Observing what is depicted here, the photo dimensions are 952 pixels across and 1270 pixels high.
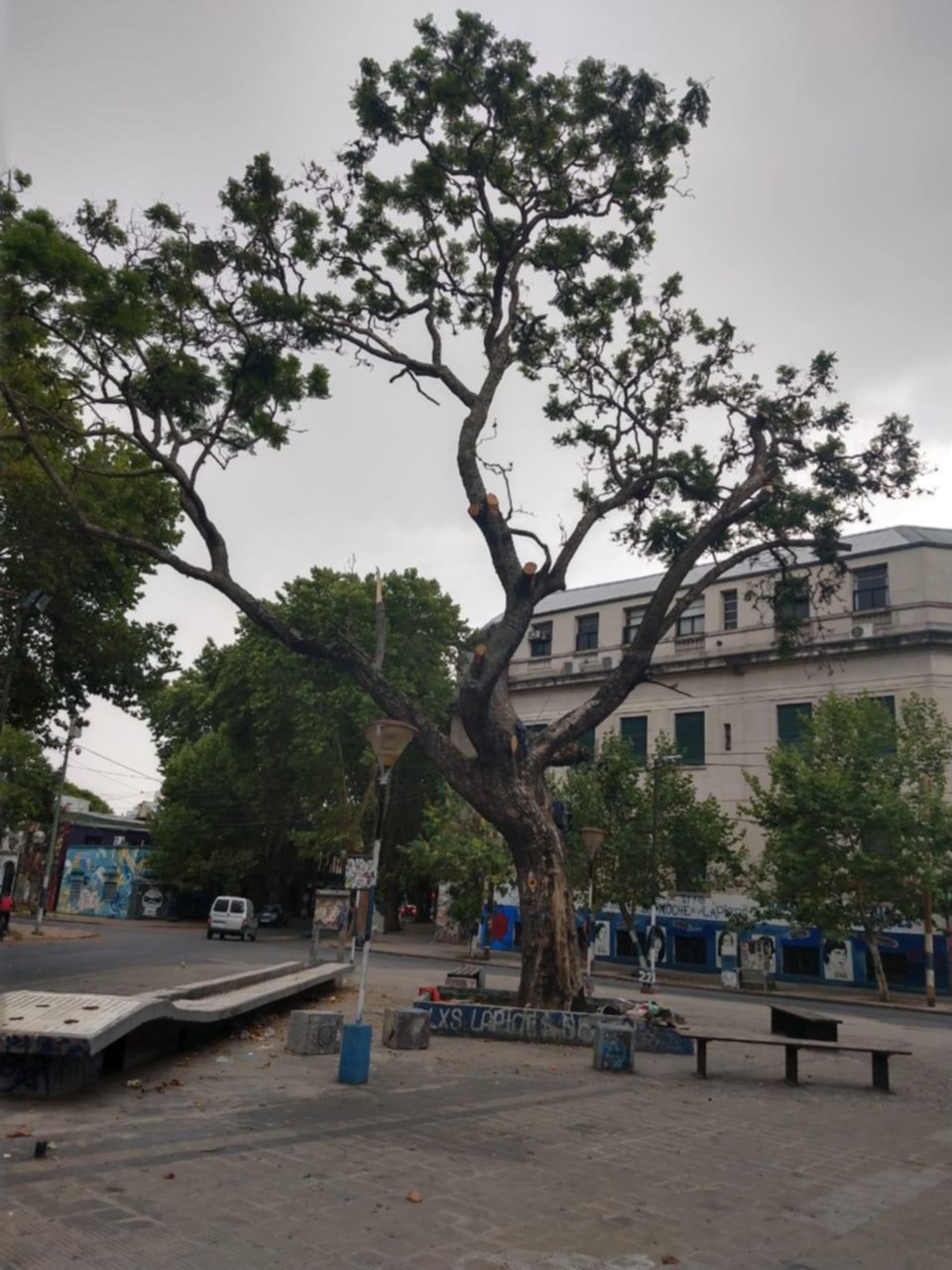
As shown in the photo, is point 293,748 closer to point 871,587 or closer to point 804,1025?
point 871,587

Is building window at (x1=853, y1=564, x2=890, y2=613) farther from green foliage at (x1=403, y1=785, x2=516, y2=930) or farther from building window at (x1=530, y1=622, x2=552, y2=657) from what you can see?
green foliage at (x1=403, y1=785, x2=516, y2=930)

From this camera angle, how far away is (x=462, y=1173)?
575cm

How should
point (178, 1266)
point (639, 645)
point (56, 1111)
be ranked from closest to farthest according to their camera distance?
1. point (178, 1266)
2. point (56, 1111)
3. point (639, 645)

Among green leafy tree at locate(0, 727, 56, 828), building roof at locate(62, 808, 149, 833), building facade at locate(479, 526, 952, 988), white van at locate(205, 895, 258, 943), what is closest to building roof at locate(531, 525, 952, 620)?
building facade at locate(479, 526, 952, 988)

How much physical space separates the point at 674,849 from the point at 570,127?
23.2 metres

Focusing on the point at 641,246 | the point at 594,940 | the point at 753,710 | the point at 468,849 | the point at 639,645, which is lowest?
the point at 594,940

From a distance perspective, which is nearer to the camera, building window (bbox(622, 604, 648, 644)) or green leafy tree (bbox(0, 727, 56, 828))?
building window (bbox(622, 604, 648, 644))

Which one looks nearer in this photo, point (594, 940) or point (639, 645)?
point (639, 645)

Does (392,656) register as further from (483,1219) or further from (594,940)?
(483,1219)

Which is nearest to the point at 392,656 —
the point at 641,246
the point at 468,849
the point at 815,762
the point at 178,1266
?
the point at 468,849

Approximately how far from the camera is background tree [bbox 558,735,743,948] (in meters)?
30.9

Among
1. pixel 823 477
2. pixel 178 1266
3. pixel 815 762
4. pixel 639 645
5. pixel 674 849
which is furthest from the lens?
pixel 674 849

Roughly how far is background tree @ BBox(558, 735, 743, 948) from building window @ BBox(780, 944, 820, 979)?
3.09 metres

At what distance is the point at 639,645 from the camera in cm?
1350
